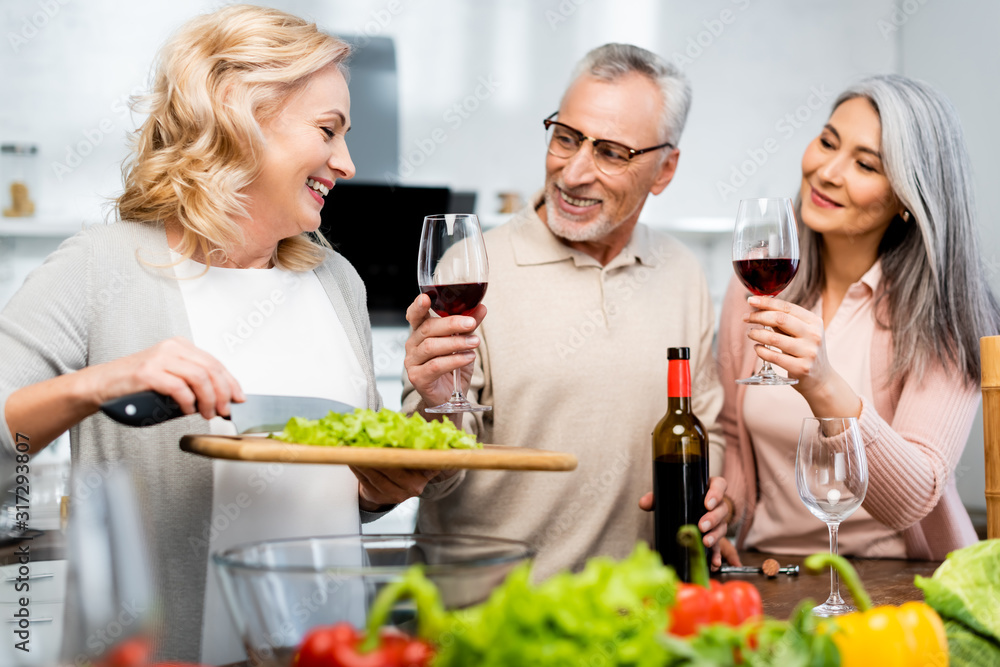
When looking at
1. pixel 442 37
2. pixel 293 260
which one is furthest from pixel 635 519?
pixel 442 37

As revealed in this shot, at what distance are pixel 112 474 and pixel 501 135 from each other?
3.55 metres

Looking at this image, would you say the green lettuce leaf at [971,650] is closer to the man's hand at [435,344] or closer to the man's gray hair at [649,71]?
the man's hand at [435,344]

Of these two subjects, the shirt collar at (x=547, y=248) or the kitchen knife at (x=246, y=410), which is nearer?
the kitchen knife at (x=246, y=410)

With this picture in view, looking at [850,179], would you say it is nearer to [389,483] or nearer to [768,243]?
[768,243]

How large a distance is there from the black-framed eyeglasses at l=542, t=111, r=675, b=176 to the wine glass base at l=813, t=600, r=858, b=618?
1.01m

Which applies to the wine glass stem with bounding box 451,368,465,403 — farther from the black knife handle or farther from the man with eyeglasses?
the black knife handle

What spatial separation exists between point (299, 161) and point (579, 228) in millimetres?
693

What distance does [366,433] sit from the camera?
1090mm

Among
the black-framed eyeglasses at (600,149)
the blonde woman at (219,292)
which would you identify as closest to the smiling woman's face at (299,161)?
the blonde woman at (219,292)

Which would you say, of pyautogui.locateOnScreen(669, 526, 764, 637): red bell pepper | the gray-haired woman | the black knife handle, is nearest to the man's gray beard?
the gray-haired woman

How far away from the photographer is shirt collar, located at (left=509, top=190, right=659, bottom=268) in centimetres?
197

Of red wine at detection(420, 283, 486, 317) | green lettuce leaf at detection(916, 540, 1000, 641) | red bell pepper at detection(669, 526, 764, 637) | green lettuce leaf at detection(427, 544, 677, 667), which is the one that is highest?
red wine at detection(420, 283, 486, 317)

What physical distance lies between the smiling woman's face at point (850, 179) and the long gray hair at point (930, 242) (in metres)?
0.03

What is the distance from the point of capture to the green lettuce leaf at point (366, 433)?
1068 millimetres
